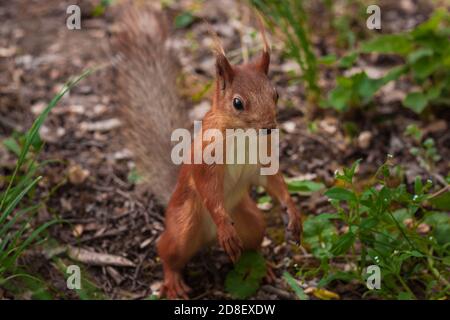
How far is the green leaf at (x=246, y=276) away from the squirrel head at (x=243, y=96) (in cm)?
74

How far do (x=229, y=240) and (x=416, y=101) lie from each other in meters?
1.59

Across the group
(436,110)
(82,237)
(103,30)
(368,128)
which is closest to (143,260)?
(82,237)

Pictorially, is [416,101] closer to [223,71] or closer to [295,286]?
[295,286]

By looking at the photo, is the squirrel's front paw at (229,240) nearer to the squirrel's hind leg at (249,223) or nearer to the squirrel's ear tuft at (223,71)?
the squirrel's hind leg at (249,223)

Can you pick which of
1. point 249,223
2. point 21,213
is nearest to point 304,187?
point 249,223

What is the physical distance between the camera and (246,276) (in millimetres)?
2883

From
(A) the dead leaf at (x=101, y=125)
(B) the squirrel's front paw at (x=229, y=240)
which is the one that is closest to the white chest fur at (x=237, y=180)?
(B) the squirrel's front paw at (x=229, y=240)

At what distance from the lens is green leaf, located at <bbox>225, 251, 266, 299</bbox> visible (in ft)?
9.32

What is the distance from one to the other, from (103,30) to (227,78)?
100 inches

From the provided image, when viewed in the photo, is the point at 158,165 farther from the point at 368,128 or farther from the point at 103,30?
the point at 103,30

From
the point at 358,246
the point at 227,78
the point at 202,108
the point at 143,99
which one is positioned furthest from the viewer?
the point at 202,108

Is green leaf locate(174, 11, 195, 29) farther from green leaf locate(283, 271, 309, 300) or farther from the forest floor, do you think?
green leaf locate(283, 271, 309, 300)

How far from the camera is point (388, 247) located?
264 cm

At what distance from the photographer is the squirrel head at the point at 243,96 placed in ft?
7.59
